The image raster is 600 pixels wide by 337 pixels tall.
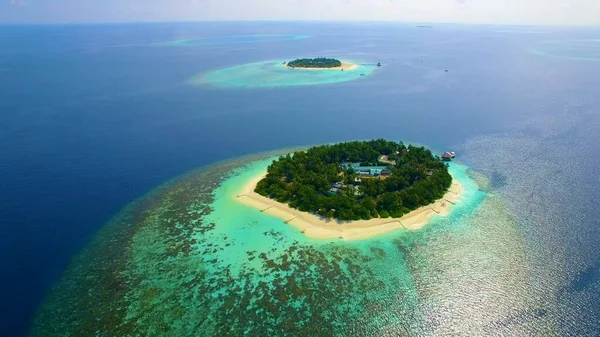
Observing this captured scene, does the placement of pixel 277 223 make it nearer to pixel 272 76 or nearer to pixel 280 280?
pixel 280 280

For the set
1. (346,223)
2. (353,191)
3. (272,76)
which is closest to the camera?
(346,223)

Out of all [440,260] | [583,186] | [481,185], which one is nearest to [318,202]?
[440,260]

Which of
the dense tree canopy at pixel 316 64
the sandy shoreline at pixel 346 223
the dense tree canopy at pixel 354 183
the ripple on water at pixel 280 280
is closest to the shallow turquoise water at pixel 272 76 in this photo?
the dense tree canopy at pixel 316 64

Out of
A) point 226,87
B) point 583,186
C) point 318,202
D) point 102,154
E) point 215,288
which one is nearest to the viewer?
point 215,288

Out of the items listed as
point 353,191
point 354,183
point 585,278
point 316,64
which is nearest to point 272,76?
point 316,64

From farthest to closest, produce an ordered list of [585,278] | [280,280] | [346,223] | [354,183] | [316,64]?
[316,64]
[354,183]
[346,223]
[280,280]
[585,278]

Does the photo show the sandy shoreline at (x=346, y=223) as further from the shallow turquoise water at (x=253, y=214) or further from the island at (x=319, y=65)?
the island at (x=319, y=65)

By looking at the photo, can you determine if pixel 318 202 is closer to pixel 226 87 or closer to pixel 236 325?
pixel 236 325

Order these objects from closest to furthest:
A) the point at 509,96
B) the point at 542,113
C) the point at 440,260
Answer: the point at 440,260 < the point at 542,113 < the point at 509,96
